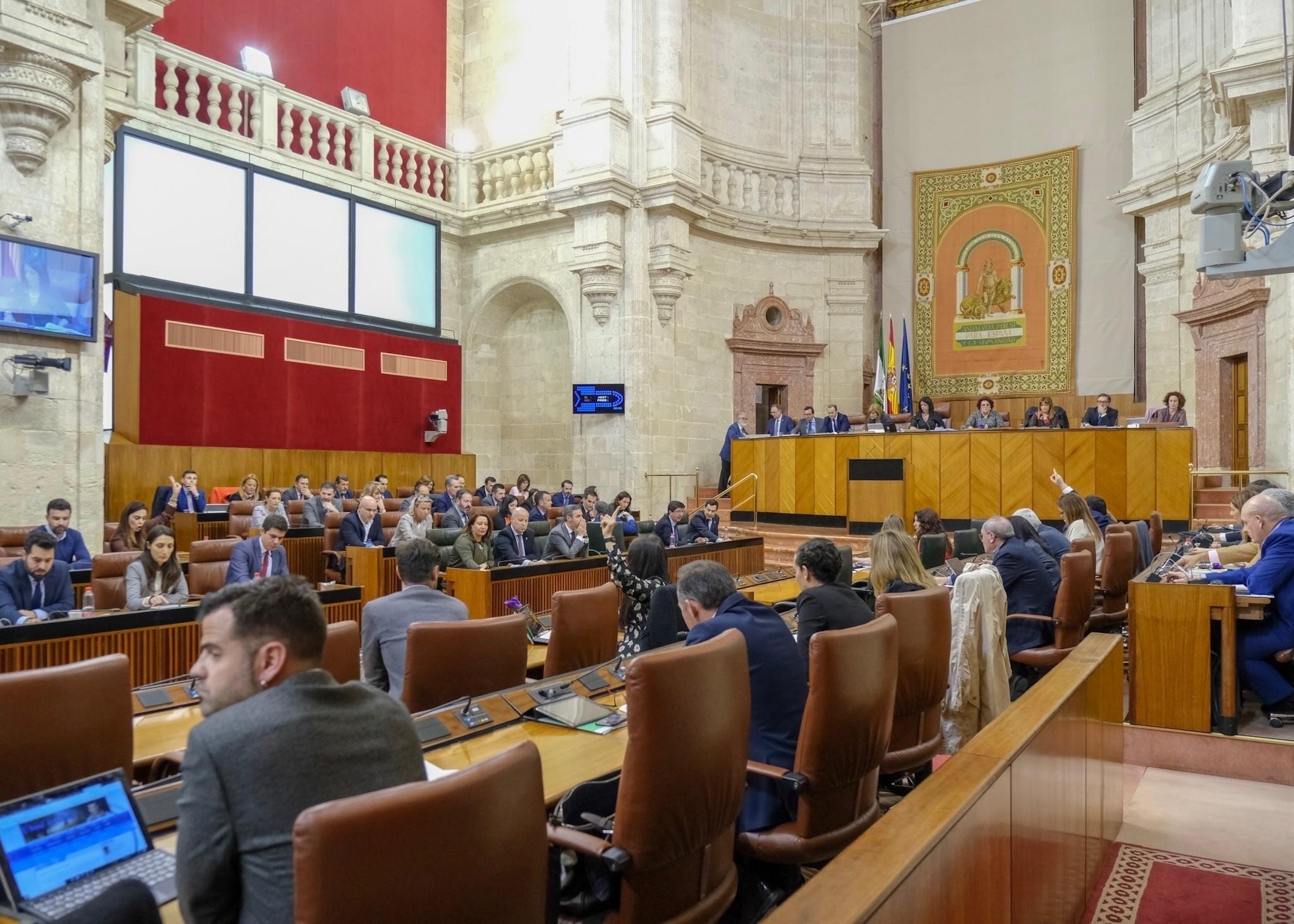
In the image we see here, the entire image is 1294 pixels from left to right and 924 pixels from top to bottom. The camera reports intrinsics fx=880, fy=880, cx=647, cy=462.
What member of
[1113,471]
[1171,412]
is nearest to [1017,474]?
[1113,471]

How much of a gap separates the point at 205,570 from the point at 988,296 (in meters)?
12.6

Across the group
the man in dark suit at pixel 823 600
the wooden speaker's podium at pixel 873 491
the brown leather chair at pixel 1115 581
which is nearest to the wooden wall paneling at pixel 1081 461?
the wooden speaker's podium at pixel 873 491

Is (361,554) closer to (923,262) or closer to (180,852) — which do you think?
(180,852)

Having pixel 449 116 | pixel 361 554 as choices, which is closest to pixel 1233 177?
pixel 361 554

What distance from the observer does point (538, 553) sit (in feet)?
25.9

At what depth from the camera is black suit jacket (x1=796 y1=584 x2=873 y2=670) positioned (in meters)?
2.88

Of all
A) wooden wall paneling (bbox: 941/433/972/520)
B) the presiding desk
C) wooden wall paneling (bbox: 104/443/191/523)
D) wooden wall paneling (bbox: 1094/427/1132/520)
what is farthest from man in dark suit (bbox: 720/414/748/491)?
wooden wall paneling (bbox: 104/443/191/523)

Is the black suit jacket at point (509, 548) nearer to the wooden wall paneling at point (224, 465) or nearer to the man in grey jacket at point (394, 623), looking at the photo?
the man in grey jacket at point (394, 623)

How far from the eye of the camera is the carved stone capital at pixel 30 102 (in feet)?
20.6

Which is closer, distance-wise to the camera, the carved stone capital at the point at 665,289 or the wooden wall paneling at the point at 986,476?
the wooden wall paneling at the point at 986,476

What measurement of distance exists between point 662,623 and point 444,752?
1472 millimetres

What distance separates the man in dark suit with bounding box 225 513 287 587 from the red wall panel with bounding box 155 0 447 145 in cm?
786

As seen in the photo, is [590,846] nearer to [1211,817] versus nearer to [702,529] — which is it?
[1211,817]

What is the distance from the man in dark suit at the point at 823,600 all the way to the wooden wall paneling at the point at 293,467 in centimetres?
898
